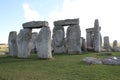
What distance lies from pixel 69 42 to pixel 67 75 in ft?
47.0

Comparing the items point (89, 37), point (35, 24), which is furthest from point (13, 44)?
point (89, 37)

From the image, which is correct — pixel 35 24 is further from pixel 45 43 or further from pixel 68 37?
pixel 68 37


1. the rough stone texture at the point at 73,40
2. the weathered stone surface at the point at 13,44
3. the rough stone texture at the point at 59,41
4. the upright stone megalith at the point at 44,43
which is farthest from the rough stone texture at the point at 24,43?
the rough stone texture at the point at 59,41

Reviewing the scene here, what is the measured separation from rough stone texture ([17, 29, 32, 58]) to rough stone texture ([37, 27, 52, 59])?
77.8 inches

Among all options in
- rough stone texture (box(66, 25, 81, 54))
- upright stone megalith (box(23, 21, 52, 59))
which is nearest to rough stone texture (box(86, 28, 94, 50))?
rough stone texture (box(66, 25, 81, 54))

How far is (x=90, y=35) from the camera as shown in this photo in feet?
112

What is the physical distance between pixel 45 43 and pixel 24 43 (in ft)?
8.84

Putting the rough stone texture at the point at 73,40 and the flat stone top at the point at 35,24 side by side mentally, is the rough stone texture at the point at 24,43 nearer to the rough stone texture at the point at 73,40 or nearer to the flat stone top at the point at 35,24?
the flat stone top at the point at 35,24

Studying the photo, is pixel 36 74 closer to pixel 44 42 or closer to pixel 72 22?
pixel 44 42

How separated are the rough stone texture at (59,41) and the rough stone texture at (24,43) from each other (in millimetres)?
6893

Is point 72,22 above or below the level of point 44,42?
above

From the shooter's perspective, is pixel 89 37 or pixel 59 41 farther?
pixel 89 37

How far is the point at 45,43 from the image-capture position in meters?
18.8

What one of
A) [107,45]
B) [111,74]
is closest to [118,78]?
[111,74]
